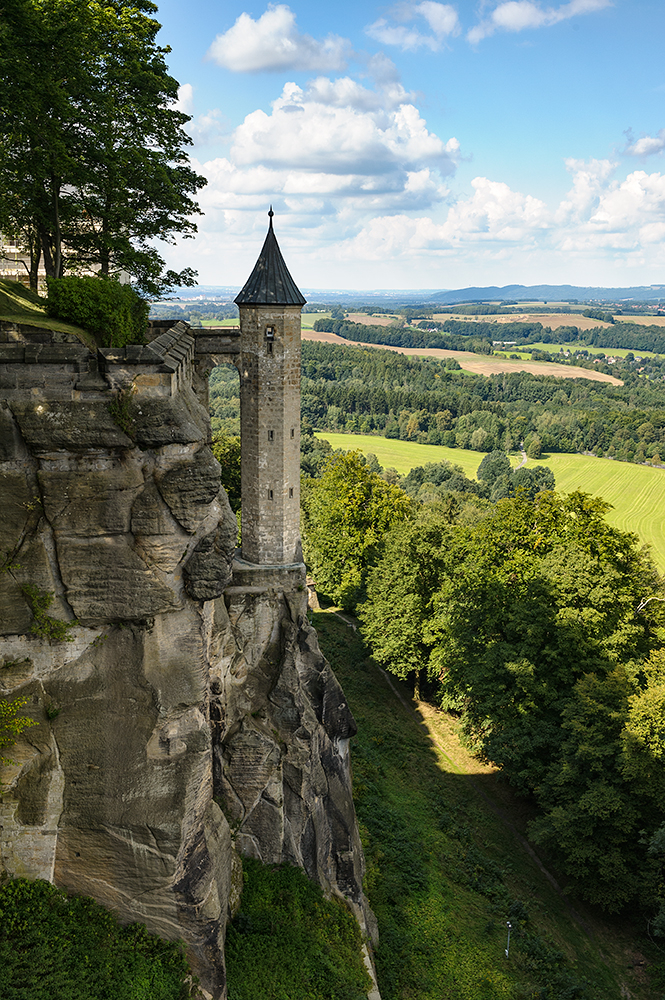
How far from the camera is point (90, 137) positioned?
20031mm

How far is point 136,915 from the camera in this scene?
14.3 metres

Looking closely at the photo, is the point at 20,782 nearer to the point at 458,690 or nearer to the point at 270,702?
the point at 270,702

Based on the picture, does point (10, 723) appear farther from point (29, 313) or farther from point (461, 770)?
point (461, 770)

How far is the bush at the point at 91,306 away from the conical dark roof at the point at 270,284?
693 centimetres

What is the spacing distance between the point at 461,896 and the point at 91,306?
2345 cm

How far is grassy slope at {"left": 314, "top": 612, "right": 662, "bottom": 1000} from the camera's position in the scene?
69.5 feet

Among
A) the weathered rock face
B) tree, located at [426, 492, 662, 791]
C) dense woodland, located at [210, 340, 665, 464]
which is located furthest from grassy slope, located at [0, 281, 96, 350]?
dense woodland, located at [210, 340, 665, 464]

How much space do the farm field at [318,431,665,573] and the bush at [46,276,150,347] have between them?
58.1 meters

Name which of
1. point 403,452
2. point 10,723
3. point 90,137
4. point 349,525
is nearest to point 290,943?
point 10,723

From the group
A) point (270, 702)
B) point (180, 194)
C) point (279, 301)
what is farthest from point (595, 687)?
point (180, 194)

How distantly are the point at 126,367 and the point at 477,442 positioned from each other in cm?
10683

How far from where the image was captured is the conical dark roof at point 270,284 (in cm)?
2211

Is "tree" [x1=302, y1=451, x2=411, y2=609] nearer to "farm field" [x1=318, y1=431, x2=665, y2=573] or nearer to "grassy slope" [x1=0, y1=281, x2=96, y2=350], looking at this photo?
"grassy slope" [x1=0, y1=281, x2=96, y2=350]

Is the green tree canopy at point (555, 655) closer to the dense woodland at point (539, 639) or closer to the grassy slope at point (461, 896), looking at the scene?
the dense woodland at point (539, 639)
